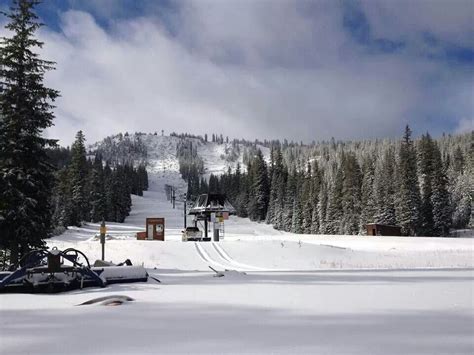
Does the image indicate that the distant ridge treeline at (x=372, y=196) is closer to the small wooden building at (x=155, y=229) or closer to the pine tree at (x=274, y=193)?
the pine tree at (x=274, y=193)

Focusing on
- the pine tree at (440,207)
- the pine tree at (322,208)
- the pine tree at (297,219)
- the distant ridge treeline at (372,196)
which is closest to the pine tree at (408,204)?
the distant ridge treeline at (372,196)

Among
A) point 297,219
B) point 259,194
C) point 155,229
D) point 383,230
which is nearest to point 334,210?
point 297,219

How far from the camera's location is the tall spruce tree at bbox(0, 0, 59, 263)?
20.4 metres

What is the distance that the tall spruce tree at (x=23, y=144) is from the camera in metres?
20.4

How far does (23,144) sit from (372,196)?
189ft

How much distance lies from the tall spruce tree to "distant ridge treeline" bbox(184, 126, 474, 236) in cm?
5366

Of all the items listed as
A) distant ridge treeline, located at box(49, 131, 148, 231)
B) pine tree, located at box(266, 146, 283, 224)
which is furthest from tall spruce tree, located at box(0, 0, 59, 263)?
pine tree, located at box(266, 146, 283, 224)

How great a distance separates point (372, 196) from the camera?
69.1 meters

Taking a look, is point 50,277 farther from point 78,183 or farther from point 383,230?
point 78,183

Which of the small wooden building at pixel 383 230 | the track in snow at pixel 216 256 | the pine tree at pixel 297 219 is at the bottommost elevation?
the track in snow at pixel 216 256

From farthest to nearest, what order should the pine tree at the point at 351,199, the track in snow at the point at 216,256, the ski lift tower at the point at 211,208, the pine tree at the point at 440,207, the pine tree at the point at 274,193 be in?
the pine tree at the point at 274,193
the pine tree at the point at 351,199
the pine tree at the point at 440,207
the ski lift tower at the point at 211,208
the track in snow at the point at 216,256

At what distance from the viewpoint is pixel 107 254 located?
2988 centimetres

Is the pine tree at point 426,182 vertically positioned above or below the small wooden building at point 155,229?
above

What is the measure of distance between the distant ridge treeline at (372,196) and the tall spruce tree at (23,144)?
2113 inches
